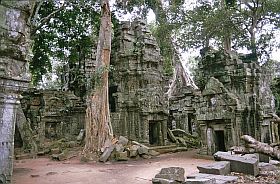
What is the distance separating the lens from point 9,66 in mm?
4527

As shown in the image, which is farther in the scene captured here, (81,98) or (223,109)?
(81,98)

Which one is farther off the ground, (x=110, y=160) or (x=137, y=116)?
(x=137, y=116)

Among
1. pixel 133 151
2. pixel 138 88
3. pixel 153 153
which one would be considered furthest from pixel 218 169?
pixel 138 88

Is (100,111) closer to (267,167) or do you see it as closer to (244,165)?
(244,165)

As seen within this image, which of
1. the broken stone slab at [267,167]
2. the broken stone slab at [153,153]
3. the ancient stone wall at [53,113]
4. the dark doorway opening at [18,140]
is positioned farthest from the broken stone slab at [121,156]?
the ancient stone wall at [53,113]

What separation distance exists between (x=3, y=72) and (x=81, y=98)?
60.8 ft

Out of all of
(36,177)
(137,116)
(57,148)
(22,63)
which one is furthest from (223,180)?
(57,148)

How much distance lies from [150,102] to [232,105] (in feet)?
18.9

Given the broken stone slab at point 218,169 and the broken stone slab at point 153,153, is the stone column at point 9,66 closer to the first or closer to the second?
the broken stone slab at point 218,169

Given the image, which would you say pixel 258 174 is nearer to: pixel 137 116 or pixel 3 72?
pixel 3 72

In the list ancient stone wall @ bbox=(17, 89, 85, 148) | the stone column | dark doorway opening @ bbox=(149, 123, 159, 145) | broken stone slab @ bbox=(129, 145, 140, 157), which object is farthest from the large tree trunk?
the stone column

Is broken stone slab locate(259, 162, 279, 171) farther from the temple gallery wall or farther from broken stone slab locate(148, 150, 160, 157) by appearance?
broken stone slab locate(148, 150, 160, 157)

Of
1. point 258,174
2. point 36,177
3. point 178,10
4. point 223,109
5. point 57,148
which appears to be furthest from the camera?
point 178,10

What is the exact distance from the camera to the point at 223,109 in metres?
12.6
